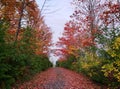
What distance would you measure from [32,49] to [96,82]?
17.8 ft

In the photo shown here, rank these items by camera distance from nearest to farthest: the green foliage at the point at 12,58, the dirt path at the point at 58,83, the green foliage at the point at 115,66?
the green foliage at the point at 12,58, the green foliage at the point at 115,66, the dirt path at the point at 58,83

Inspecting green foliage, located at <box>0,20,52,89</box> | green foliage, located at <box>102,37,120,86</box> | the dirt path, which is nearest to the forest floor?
the dirt path

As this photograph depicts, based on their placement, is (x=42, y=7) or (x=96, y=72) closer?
(x=96, y=72)

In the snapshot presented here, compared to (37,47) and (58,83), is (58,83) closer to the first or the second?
(58,83)

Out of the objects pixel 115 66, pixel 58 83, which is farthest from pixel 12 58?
pixel 115 66

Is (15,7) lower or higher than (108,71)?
higher

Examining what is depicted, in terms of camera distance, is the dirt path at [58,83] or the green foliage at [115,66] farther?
the dirt path at [58,83]

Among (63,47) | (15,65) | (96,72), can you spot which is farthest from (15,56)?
(63,47)

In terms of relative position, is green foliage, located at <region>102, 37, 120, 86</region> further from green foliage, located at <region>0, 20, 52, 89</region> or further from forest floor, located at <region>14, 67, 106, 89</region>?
green foliage, located at <region>0, 20, 52, 89</region>

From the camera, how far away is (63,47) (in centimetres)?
4853

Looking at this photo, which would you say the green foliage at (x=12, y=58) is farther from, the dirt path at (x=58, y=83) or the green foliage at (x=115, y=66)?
the green foliage at (x=115, y=66)

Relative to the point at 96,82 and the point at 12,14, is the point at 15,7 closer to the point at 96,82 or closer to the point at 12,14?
the point at 12,14

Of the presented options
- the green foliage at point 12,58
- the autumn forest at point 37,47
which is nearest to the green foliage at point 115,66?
the autumn forest at point 37,47

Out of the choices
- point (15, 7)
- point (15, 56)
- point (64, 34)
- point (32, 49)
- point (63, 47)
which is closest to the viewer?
point (15, 56)
